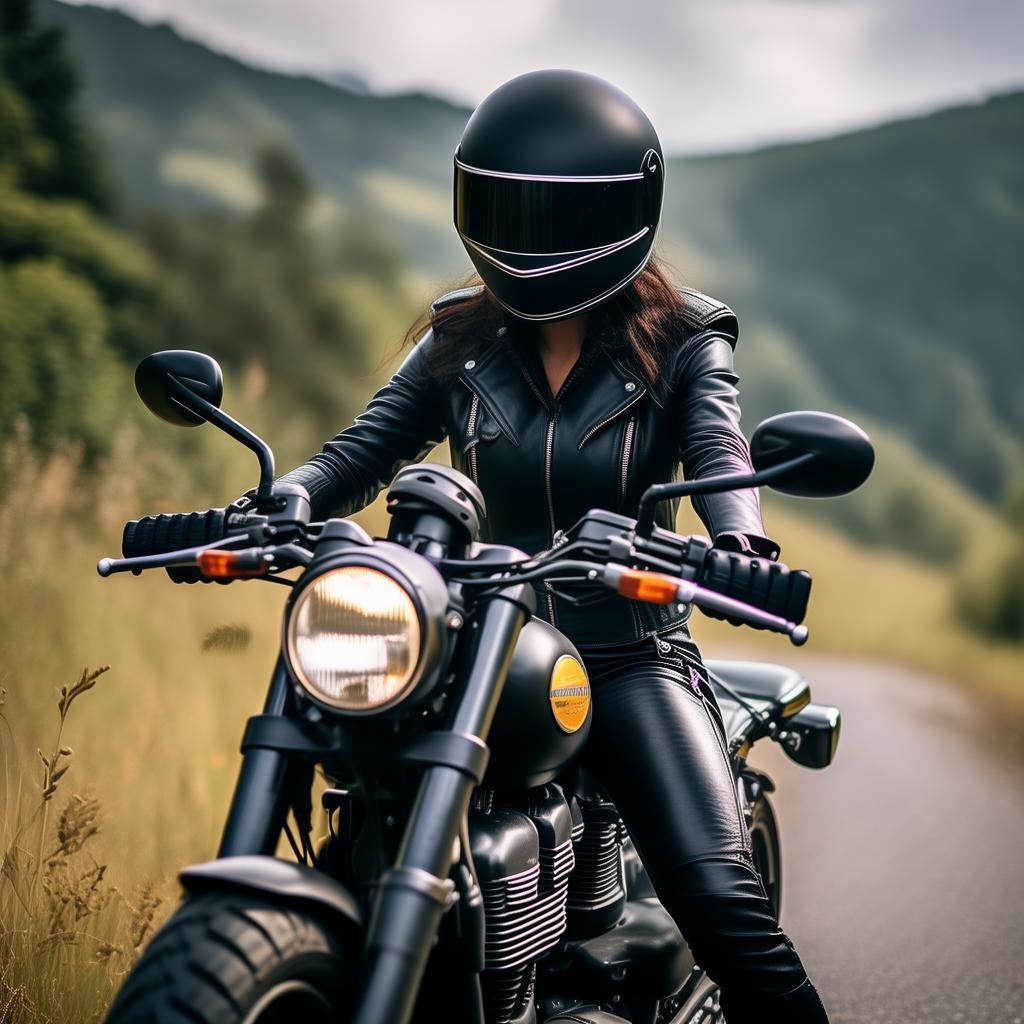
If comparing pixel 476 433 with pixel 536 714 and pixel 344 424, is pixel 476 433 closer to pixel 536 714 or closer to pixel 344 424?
pixel 536 714

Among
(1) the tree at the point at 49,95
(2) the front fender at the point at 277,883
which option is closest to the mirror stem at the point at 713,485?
(2) the front fender at the point at 277,883

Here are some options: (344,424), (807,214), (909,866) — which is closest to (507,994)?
(909,866)

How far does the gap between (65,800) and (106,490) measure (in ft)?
9.31

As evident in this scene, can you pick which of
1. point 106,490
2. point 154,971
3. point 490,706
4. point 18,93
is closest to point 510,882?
point 490,706

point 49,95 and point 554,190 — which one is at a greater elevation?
point 49,95

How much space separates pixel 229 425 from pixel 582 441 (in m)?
0.78

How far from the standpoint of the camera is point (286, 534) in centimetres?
215

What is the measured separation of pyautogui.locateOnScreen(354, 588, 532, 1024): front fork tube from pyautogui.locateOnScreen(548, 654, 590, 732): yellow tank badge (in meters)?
0.29

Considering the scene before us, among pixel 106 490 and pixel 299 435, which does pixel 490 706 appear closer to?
pixel 106 490

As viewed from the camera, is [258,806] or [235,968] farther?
[258,806]

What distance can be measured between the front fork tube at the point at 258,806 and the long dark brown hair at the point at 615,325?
3.82ft

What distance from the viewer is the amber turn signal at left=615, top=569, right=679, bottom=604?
1.90 metres

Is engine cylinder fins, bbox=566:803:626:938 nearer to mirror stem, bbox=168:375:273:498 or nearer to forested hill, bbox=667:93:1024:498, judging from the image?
mirror stem, bbox=168:375:273:498

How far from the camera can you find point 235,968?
1.60 m
